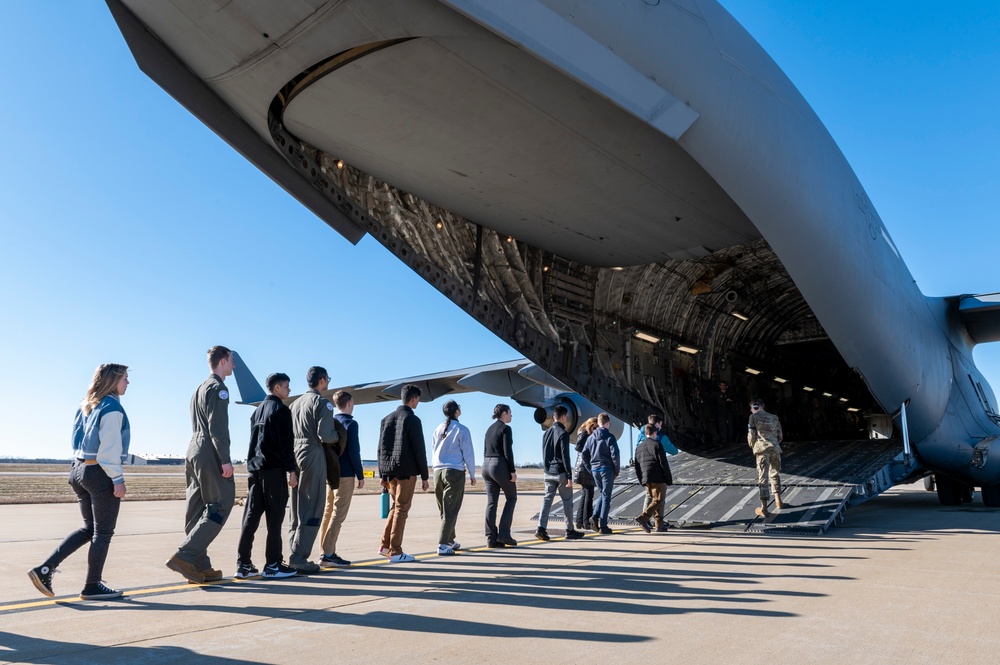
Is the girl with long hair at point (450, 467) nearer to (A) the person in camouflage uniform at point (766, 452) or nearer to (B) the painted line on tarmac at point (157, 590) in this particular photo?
(B) the painted line on tarmac at point (157, 590)

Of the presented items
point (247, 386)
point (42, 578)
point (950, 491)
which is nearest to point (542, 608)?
point (42, 578)

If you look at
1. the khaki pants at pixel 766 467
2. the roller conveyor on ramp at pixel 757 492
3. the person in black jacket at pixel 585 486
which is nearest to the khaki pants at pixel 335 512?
the person in black jacket at pixel 585 486

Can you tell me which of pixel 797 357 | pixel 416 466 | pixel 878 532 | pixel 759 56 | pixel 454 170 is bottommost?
pixel 878 532

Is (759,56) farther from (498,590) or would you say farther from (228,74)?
(498,590)

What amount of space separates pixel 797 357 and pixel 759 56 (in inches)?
468

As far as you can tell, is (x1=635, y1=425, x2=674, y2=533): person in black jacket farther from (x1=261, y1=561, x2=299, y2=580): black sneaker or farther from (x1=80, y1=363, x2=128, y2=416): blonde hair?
(x1=80, y1=363, x2=128, y2=416): blonde hair

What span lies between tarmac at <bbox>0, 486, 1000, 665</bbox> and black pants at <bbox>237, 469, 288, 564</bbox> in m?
0.31

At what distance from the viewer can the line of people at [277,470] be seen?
4691 mm

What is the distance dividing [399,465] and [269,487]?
154 centimetres

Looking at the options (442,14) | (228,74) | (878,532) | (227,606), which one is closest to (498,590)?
(227,606)

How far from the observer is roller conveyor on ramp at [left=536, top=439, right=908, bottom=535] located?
9.55 meters

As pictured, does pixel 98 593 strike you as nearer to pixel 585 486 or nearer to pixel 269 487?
pixel 269 487

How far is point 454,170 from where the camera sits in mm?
8453

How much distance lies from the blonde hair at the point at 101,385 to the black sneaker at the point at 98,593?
1141 millimetres
